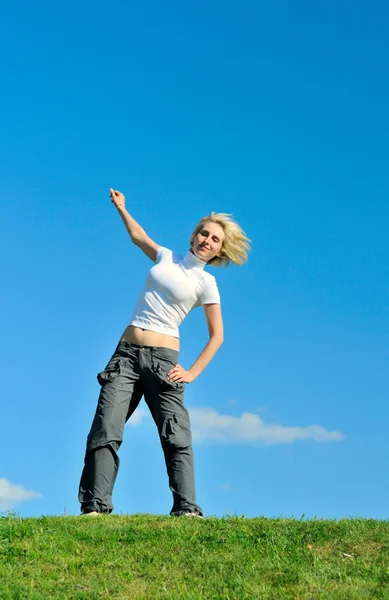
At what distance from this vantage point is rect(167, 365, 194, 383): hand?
9602mm

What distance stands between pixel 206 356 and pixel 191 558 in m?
2.88

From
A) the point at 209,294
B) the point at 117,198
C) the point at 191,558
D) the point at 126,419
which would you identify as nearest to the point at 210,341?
the point at 209,294

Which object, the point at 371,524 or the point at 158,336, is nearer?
the point at 371,524

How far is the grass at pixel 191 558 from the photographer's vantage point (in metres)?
6.93

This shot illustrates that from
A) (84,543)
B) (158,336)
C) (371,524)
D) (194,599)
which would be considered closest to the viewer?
(194,599)

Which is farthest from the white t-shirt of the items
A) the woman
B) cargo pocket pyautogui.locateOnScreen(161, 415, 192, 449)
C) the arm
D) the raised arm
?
cargo pocket pyautogui.locateOnScreen(161, 415, 192, 449)

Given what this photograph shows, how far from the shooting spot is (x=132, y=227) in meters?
10.5

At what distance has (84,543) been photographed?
8.14 metres

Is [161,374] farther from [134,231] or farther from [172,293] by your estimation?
[134,231]

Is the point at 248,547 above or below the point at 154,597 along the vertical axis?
above

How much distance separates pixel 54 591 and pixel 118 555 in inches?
36.6

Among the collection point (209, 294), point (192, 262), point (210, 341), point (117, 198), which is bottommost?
point (210, 341)

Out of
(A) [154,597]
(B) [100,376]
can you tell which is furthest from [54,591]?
(B) [100,376]

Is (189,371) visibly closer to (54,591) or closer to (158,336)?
(158,336)
